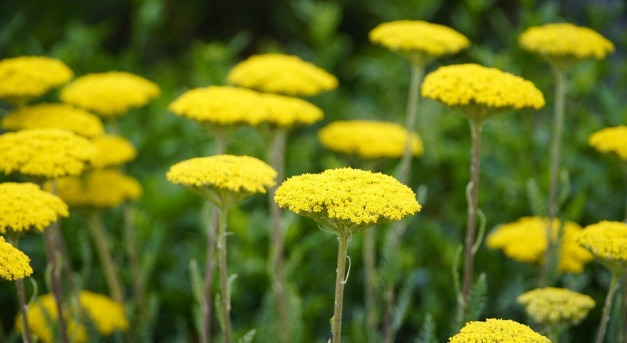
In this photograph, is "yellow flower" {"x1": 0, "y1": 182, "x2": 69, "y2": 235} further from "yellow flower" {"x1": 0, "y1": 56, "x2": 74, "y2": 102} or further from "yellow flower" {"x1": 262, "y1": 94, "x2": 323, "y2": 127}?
"yellow flower" {"x1": 262, "y1": 94, "x2": 323, "y2": 127}

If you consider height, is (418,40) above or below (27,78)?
above

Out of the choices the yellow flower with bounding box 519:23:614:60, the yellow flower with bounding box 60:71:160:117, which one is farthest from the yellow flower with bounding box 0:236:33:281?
the yellow flower with bounding box 519:23:614:60

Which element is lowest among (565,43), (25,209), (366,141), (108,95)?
(25,209)

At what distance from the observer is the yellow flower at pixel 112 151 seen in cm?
294

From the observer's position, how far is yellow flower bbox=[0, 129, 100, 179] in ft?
7.47

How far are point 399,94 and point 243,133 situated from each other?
1.47 m

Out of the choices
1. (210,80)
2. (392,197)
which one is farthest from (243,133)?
(392,197)

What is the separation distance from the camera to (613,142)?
2.51 m

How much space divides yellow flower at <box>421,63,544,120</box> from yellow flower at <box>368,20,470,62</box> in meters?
0.38

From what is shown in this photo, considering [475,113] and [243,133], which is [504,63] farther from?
[243,133]

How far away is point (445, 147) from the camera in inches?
164

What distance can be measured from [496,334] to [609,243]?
0.61 meters

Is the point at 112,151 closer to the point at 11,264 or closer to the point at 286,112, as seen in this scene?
the point at 286,112

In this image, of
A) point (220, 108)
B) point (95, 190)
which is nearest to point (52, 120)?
point (95, 190)
